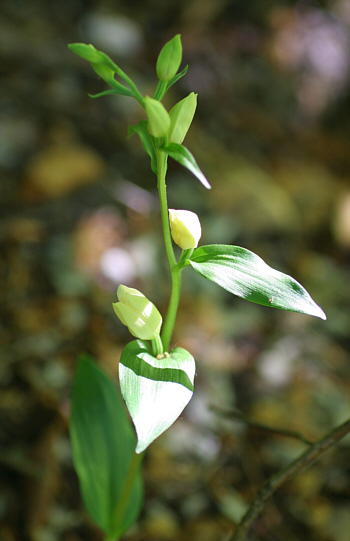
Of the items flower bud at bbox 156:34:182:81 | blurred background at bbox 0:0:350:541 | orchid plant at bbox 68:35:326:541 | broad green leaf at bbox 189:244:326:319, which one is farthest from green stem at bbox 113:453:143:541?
flower bud at bbox 156:34:182:81

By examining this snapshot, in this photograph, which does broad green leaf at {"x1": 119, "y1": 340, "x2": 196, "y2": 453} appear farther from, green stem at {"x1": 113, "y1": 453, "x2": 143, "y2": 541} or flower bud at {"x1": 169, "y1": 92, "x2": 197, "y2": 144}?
flower bud at {"x1": 169, "y1": 92, "x2": 197, "y2": 144}

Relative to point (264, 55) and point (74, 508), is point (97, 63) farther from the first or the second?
point (264, 55)

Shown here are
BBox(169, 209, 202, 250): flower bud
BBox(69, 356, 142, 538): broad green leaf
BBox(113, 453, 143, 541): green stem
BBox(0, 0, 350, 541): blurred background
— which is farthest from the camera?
BBox(0, 0, 350, 541): blurred background

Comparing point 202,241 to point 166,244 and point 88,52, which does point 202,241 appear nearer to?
point 166,244

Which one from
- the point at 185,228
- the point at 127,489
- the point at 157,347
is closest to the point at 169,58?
the point at 185,228

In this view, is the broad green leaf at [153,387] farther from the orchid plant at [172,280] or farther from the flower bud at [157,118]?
the flower bud at [157,118]
